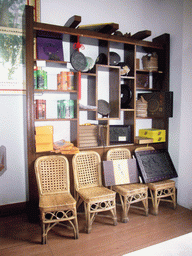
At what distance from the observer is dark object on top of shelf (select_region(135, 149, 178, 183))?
307 centimetres

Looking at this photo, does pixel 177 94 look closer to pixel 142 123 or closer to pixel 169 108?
pixel 169 108

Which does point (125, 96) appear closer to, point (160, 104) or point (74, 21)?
point (160, 104)

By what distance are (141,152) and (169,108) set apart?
2.57 ft

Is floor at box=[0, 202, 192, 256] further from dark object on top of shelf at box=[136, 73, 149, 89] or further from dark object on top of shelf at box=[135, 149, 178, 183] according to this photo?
dark object on top of shelf at box=[136, 73, 149, 89]

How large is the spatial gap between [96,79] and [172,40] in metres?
1.42

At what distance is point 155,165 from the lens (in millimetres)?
3197

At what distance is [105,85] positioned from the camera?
3.43 metres

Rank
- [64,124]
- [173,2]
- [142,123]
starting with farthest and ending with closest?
[142,123] → [173,2] → [64,124]

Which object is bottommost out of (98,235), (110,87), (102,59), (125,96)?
(98,235)

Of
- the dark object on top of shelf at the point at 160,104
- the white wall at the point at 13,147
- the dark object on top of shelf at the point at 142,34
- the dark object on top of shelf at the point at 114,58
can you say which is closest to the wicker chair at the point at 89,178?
the white wall at the point at 13,147

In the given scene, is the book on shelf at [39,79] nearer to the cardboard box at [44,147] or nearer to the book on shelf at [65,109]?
the book on shelf at [65,109]

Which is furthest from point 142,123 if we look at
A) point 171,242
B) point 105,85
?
point 171,242

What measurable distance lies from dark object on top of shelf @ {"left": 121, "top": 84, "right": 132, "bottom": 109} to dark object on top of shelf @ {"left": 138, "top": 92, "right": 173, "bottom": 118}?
0.39 meters

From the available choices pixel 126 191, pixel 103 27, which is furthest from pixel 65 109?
pixel 126 191
